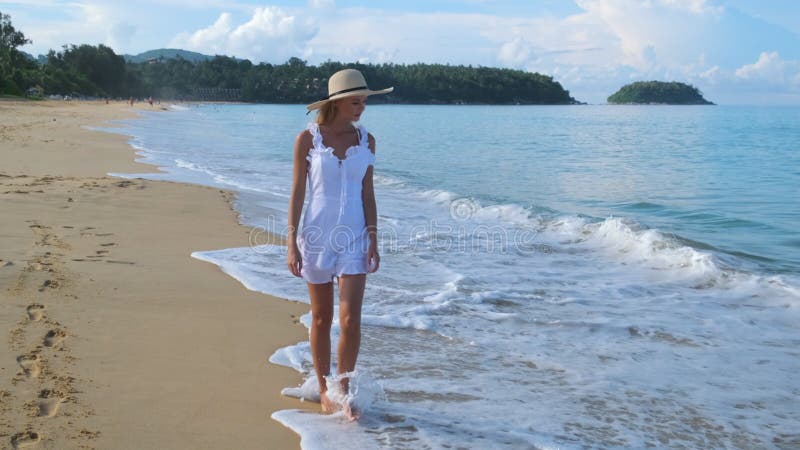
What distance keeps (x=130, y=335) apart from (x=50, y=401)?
1.07 metres

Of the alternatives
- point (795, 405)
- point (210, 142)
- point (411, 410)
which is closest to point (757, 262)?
point (795, 405)

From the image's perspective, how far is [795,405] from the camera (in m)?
4.03

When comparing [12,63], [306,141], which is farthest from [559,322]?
[12,63]

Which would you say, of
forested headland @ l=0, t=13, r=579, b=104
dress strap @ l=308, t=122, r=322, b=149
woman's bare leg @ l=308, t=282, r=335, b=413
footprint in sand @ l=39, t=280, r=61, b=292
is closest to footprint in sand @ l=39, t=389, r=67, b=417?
woman's bare leg @ l=308, t=282, r=335, b=413

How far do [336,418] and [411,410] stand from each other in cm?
41

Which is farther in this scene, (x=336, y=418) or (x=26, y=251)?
(x=26, y=251)

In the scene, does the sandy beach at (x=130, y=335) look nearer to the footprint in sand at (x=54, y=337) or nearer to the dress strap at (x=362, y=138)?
the footprint in sand at (x=54, y=337)

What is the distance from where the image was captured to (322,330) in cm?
363

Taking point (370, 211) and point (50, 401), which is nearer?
point (50, 401)

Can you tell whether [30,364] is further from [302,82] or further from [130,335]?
[302,82]

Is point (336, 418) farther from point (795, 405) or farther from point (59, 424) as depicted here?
point (795, 405)

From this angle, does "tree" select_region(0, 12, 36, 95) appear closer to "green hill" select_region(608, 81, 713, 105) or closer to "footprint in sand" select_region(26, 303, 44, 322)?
"footprint in sand" select_region(26, 303, 44, 322)

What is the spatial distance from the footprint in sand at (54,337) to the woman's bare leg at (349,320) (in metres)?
1.77

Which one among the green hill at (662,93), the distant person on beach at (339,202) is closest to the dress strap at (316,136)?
the distant person on beach at (339,202)
